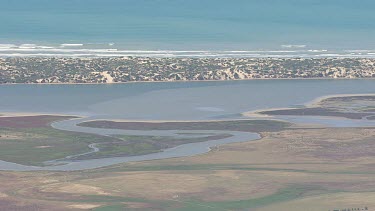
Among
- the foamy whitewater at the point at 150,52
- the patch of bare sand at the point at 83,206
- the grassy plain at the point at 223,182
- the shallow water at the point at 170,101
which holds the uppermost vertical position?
the foamy whitewater at the point at 150,52

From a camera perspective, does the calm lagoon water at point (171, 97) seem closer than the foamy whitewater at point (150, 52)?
Yes

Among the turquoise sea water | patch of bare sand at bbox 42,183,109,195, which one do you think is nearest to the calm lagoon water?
patch of bare sand at bbox 42,183,109,195

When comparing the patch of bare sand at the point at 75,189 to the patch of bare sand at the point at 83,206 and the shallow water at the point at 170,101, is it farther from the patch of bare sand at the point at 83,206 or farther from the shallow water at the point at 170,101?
the shallow water at the point at 170,101

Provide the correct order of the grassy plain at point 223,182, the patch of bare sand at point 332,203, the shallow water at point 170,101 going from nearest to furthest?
1. the patch of bare sand at point 332,203
2. the grassy plain at point 223,182
3. the shallow water at point 170,101

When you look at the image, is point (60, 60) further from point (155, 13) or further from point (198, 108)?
point (155, 13)

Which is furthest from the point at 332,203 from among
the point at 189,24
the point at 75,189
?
the point at 189,24

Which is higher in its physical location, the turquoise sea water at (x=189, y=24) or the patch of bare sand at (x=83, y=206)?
the turquoise sea water at (x=189, y=24)

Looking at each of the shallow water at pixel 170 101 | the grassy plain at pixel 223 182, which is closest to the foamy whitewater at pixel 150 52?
the shallow water at pixel 170 101

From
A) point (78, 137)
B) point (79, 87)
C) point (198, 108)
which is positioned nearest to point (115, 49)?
point (79, 87)
